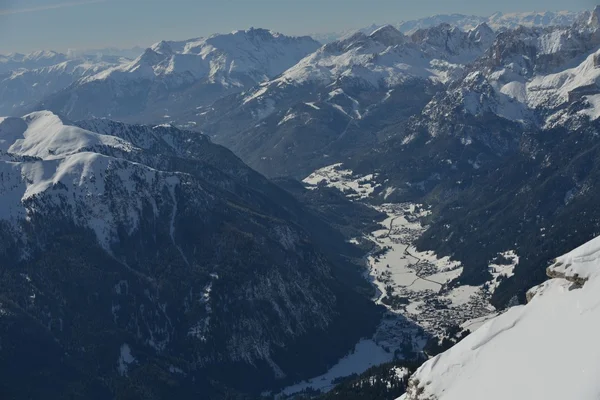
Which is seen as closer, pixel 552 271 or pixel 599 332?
pixel 599 332

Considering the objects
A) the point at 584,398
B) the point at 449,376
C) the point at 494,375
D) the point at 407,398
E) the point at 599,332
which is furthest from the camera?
the point at 407,398

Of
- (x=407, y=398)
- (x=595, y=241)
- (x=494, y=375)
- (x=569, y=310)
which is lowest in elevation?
(x=407, y=398)

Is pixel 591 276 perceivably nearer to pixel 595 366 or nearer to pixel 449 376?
pixel 595 366

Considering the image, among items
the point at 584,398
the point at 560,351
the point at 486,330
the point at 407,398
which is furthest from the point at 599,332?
the point at 407,398

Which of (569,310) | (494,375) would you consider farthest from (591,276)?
(494,375)

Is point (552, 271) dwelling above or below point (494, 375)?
above

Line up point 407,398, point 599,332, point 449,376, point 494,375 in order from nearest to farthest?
point 599,332 → point 494,375 → point 449,376 → point 407,398
